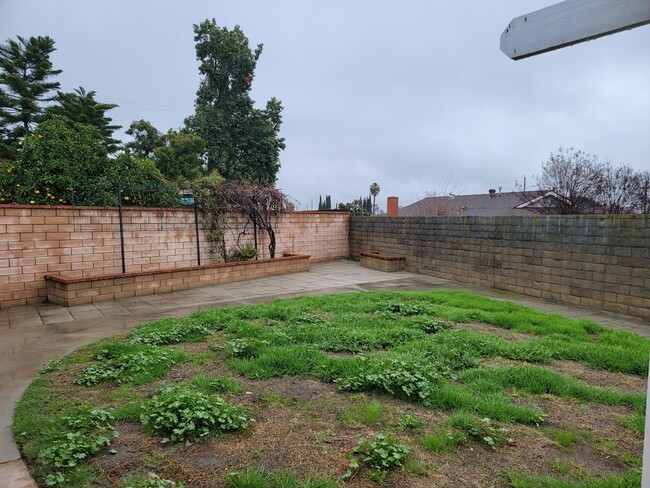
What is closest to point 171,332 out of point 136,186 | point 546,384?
point 546,384

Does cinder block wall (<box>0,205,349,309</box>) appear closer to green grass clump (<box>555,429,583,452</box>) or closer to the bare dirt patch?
the bare dirt patch

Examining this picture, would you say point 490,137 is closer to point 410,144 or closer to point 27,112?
point 410,144

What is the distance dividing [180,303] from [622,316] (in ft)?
22.3

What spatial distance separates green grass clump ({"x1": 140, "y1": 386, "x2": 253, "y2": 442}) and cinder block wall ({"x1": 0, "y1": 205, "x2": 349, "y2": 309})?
5232mm

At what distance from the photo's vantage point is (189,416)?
7.38 feet

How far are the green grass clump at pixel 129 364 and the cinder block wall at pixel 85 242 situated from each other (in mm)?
3656

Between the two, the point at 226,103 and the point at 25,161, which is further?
the point at 226,103

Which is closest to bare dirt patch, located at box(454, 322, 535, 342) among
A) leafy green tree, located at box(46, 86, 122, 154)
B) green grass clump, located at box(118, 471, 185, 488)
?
green grass clump, located at box(118, 471, 185, 488)

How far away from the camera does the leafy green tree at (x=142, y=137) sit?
79.7ft

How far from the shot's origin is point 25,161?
6.59 meters

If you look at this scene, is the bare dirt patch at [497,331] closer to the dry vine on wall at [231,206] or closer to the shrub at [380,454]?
the shrub at [380,454]

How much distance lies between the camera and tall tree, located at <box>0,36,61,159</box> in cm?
1905

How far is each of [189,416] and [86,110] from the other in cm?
2529

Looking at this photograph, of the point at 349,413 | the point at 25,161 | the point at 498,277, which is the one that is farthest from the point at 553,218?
the point at 25,161
